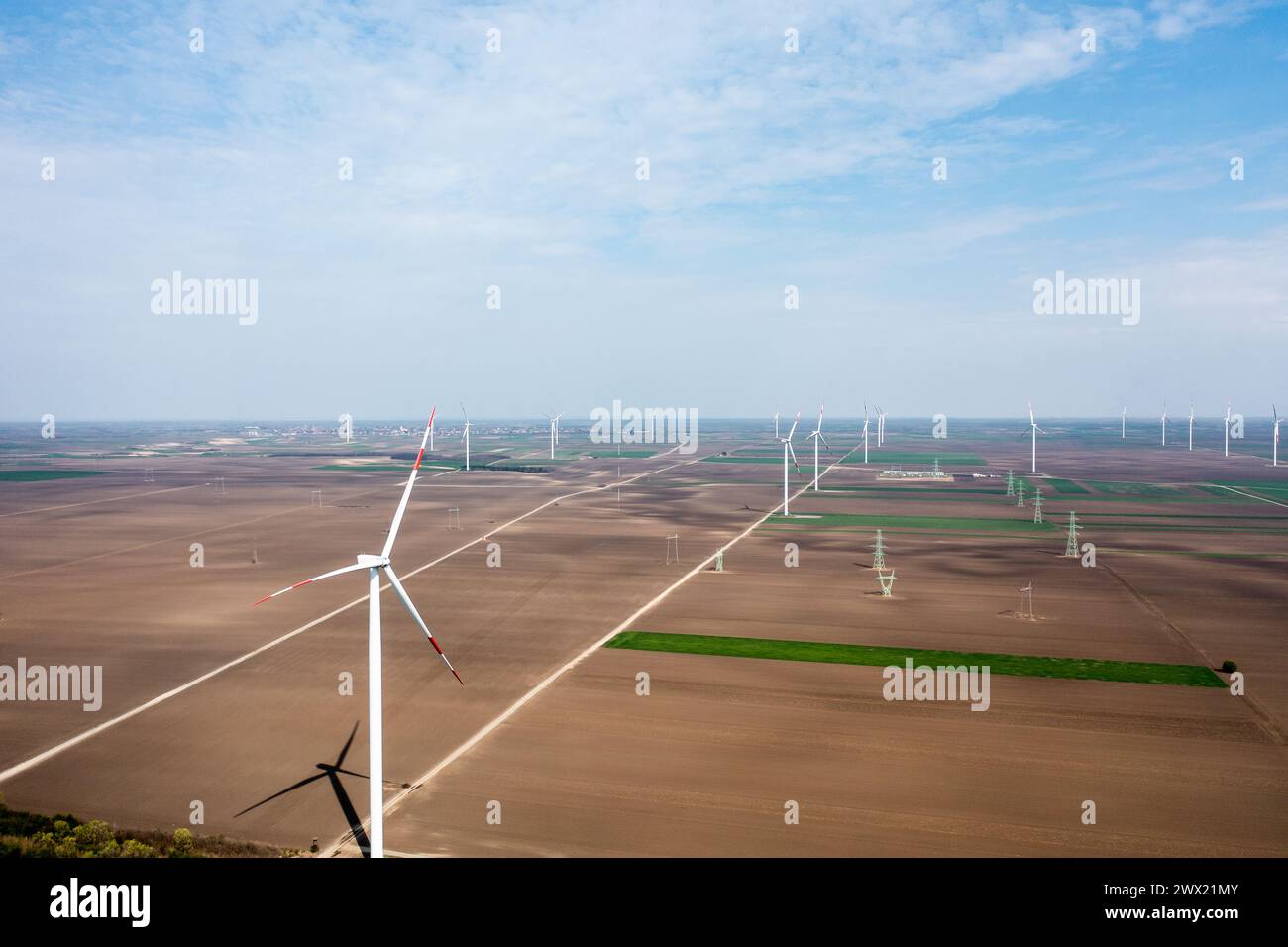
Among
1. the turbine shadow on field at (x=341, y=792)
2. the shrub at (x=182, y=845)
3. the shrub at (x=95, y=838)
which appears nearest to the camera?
the shrub at (x=95, y=838)

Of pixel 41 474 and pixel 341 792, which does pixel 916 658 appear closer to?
pixel 341 792

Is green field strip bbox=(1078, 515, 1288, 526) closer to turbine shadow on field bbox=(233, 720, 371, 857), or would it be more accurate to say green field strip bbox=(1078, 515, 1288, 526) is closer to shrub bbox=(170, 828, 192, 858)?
turbine shadow on field bbox=(233, 720, 371, 857)

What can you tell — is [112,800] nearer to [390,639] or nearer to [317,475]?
[390,639]

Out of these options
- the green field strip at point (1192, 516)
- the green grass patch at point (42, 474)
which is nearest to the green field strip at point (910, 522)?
the green field strip at point (1192, 516)

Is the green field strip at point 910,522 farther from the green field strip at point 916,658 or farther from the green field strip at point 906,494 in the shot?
the green field strip at point 916,658

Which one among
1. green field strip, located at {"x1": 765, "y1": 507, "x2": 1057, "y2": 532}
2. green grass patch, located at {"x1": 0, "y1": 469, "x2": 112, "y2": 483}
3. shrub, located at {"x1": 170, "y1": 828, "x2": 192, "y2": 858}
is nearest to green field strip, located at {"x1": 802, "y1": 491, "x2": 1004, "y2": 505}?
green field strip, located at {"x1": 765, "y1": 507, "x2": 1057, "y2": 532}

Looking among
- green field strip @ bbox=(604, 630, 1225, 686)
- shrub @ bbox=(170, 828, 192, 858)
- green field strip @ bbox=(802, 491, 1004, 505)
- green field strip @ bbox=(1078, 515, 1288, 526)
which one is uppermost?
green field strip @ bbox=(802, 491, 1004, 505)

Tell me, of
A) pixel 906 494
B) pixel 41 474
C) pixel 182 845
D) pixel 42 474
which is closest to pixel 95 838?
pixel 182 845
